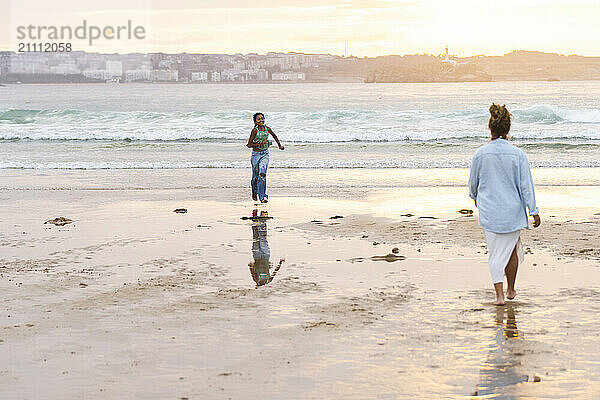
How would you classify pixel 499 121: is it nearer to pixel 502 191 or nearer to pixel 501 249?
pixel 502 191

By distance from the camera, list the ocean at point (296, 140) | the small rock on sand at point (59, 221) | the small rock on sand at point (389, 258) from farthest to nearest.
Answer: the ocean at point (296, 140) → the small rock on sand at point (59, 221) → the small rock on sand at point (389, 258)

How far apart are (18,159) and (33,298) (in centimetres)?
1852

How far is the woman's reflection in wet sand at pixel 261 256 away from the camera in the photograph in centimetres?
751

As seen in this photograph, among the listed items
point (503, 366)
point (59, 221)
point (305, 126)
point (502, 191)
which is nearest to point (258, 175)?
point (59, 221)

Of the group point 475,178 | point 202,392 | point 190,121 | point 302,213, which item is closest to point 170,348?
point 202,392

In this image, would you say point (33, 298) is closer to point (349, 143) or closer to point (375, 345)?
point (375, 345)

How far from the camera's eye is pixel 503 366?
4828mm

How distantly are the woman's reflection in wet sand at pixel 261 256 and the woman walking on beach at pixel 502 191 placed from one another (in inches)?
83.8

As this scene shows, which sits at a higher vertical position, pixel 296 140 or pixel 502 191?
pixel 502 191

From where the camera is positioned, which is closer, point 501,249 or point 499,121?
point 499,121

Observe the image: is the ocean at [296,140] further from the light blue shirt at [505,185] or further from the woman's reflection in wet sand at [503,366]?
the woman's reflection in wet sand at [503,366]

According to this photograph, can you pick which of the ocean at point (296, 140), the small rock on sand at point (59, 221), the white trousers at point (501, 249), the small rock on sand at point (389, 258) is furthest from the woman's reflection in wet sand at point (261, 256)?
the ocean at point (296, 140)

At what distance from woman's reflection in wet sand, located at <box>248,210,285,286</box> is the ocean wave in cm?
2065

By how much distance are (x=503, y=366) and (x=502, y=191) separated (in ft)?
6.20
